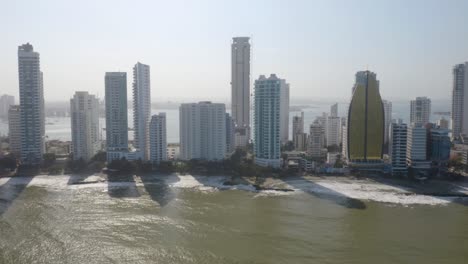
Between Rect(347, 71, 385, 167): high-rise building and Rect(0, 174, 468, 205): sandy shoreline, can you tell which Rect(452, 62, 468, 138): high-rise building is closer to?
Rect(347, 71, 385, 167): high-rise building

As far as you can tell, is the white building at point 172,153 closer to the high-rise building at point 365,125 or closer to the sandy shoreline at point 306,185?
the sandy shoreline at point 306,185

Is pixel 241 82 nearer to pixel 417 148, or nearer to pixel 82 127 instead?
pixel 82 127

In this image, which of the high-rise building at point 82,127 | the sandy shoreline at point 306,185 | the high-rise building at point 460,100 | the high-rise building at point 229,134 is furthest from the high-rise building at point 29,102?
the high-rise building at point 460,100

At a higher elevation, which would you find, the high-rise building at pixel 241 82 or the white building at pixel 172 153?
the high-rise building at pixel 241 82

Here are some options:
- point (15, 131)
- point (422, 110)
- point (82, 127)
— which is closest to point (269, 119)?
point (82, 127)

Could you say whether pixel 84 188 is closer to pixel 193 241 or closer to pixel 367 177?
pixel 193 241

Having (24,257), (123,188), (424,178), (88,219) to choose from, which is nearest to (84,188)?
(123,188)
